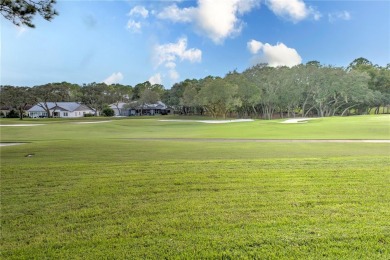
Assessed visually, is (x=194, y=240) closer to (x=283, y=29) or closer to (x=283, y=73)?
(x=283, y=29)

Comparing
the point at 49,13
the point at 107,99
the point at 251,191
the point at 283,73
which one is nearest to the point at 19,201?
the point at 251,191

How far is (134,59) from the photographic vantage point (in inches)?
598

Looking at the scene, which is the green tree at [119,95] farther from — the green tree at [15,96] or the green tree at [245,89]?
the green tree at [245,89]

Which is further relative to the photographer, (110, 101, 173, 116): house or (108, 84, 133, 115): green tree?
(110, 101, 173, 116): house

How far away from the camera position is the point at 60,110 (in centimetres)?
9206

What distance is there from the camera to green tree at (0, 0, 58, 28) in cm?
810

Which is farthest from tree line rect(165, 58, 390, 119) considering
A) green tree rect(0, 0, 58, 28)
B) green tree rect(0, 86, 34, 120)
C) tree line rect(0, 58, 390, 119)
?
green tree rect(0, 0, 58, 28)

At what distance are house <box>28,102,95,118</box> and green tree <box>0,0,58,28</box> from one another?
294 ft

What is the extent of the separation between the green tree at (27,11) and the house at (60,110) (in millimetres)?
89760

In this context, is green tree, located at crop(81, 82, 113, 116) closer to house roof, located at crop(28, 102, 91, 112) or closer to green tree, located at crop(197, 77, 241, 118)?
house roof, located at crop(28, 102, 91, 112)

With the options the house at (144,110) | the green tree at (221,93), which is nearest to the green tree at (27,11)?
the green tree at (221,93)

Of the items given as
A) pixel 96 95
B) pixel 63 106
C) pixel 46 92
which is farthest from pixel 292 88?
pixel 63 106

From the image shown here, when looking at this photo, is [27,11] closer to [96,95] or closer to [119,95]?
[96,95]

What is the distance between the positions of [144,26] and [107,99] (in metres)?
79.8
